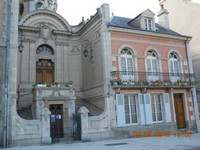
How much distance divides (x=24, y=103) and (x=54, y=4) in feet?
45.0

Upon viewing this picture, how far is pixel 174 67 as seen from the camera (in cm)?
1627

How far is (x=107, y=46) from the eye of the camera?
13.7 m

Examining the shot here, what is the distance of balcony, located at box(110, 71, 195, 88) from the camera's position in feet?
43.7

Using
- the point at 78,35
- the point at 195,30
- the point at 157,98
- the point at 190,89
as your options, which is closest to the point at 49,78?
the point at 78,35

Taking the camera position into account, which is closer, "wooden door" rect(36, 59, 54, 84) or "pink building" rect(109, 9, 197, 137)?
"pink building" rect(109, 9, 197, 137)

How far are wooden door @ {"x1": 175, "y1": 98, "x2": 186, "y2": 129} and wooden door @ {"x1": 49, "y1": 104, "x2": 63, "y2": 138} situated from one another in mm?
8033

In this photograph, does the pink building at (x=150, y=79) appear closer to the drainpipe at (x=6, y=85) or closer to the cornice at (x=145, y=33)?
the cornice at (x=145, y=33)

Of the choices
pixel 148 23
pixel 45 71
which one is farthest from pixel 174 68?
pixel 45 71

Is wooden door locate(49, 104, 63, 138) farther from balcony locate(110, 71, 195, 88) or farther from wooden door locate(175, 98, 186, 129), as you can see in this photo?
wooden door locate(175, 98, 186, 129)

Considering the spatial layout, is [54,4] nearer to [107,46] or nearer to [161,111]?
[107,46]

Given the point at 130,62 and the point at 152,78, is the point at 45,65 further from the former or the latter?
the point at 152,78

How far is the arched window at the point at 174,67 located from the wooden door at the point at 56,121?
819 cm

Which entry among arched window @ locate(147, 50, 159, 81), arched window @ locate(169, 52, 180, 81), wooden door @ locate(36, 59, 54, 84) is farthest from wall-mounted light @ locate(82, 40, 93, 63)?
arched window @ locate(169, 52, 180, 81)

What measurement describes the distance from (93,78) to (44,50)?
14.4 feet
